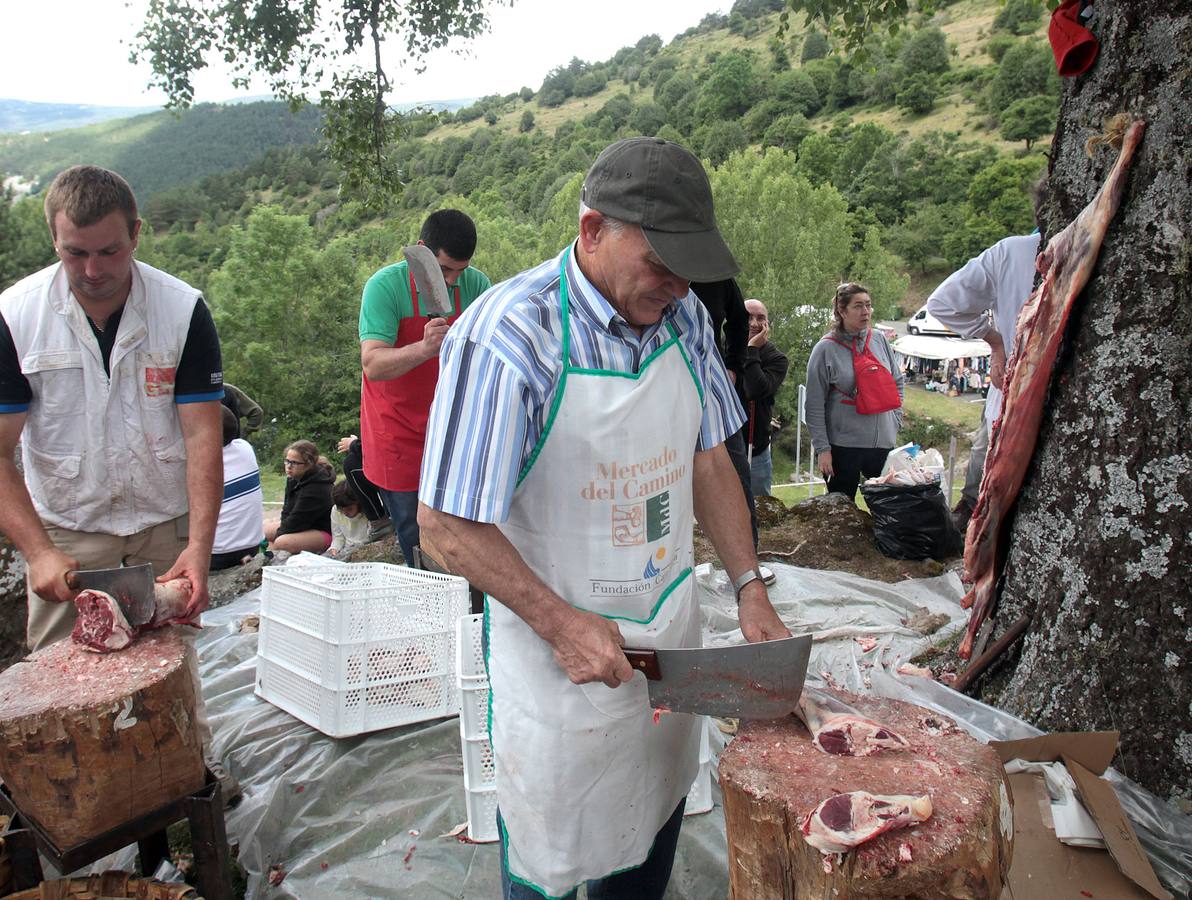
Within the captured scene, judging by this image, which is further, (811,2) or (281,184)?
(281,184)

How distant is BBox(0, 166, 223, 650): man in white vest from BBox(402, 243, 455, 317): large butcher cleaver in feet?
3.18

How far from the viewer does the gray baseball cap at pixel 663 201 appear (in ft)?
5.02

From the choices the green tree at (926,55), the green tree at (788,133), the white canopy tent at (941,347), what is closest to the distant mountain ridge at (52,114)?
the green tree at (788,133)

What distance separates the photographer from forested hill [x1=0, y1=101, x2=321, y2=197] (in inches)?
3991

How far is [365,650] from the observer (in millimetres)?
3232

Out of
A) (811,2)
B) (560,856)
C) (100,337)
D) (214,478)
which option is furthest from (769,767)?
(811,2)

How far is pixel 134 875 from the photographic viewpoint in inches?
83.4

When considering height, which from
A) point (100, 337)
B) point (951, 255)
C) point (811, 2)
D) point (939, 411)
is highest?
point (811, 2)

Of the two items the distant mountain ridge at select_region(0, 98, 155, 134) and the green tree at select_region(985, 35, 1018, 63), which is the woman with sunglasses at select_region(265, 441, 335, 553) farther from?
the distant mountain ridge at select_region(0, 98, 155, 134)

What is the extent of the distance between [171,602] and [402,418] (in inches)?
62.1

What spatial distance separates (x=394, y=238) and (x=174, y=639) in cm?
6376

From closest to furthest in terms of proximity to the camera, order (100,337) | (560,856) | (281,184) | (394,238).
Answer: (560,856), (100,337), (394,238), (281,184)

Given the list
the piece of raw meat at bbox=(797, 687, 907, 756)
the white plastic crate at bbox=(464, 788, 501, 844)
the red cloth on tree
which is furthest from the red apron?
the red cloth on tree

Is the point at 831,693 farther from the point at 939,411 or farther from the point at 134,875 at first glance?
the point at 939,411
